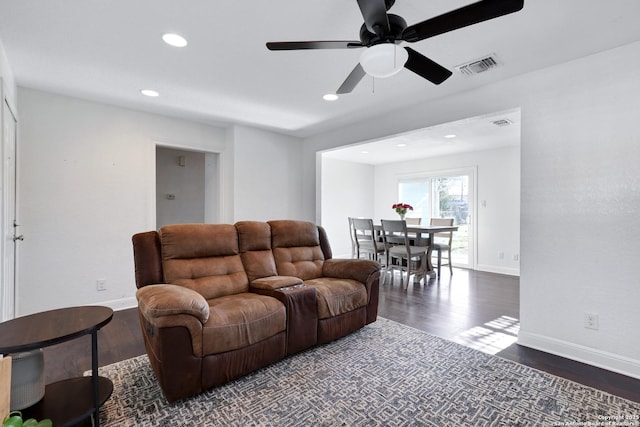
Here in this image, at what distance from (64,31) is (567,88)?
12.1 ft

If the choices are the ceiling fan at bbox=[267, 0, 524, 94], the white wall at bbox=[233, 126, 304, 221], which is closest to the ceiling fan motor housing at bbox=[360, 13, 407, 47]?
the ceiling fan at bbox=[267, 0, 524, 94]

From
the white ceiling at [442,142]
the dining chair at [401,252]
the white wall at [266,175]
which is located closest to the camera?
the white ceiling at [442,142]

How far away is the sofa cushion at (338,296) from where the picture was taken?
2.56 meters

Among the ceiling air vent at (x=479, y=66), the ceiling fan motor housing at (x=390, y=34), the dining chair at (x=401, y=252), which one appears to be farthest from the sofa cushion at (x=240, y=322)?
the dining chair at (x=401, y=252)

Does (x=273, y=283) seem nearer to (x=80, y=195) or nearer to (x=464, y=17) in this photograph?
(x=464, y=17)

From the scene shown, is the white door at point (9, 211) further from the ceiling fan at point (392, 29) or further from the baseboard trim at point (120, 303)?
the ceiling fan at point (392, 29)

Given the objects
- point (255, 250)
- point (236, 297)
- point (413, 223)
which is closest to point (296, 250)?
point (255, 250)

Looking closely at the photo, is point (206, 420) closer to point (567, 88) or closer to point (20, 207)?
point (20, 207)

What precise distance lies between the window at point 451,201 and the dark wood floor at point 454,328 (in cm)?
160

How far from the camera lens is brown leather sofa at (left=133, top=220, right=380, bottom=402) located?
180 cm

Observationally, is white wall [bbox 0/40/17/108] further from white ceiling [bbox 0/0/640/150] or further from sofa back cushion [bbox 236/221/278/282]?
sofa back cushion [bbox 236/221/278/282]

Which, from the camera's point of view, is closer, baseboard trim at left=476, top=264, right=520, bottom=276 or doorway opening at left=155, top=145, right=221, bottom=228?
doorway opening at left=155, top=145, right=221, bottom=228

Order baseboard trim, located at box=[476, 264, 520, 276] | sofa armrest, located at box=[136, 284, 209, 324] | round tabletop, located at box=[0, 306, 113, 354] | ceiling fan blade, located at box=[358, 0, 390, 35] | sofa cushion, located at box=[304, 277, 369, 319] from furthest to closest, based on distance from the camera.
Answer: baseboard trim, located at box=[476, 264, 520, 276] → sofa cushion, located at box=[304, 277, 369, 319] → sofa armrest, located at box=[136, 284, 209, 324] → ceiling fan blade, located at box=[358, 0, 390, 35] → round tabletop, located at box=[0, 306, 113, 354]

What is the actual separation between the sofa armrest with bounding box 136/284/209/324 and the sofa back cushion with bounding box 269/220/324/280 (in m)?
1.12
